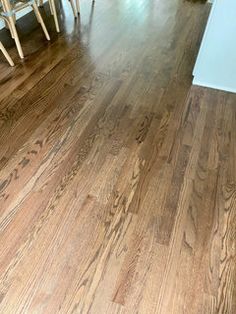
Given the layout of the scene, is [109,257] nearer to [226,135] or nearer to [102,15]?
[226,135]

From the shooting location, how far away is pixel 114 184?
147 cm

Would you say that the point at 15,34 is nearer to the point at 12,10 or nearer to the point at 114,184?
the point at 12,10

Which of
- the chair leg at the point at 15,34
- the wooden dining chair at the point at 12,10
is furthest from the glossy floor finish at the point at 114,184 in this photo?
the wooden dining chair at the point at 12,10

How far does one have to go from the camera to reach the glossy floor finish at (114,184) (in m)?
1.11

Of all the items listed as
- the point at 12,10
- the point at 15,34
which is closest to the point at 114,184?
the point at 15,34

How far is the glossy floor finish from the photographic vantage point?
1111 millimetres

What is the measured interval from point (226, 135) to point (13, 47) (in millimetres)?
2047

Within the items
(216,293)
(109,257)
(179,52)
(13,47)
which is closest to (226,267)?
(216,293)

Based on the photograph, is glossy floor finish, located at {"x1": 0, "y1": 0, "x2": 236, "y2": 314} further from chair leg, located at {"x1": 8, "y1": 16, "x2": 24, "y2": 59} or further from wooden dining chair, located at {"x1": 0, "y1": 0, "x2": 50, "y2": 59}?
wooden dining chair, located at {"x1": 0, "y1": 0, "x2": 50, "y2": 59}

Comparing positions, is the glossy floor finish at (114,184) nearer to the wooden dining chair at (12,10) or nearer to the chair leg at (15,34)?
the chair leg at (15,34)

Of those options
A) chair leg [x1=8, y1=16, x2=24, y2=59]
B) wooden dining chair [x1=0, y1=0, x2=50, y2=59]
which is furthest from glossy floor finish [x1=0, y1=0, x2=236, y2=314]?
wooden dining chair [x1=0, y1=0, x2=50, y2=59]

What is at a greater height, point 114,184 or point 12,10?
point 12,10

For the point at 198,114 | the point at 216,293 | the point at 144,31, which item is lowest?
the point at 216,293

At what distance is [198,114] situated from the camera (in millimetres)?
1952
